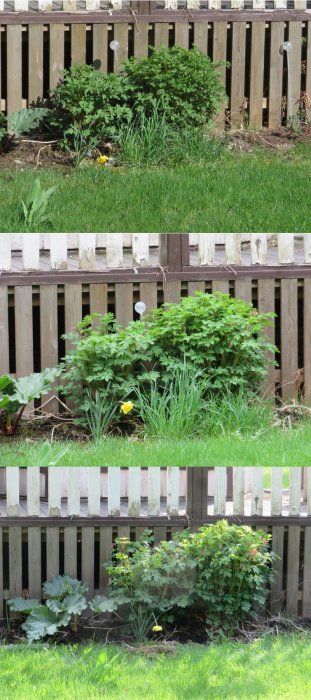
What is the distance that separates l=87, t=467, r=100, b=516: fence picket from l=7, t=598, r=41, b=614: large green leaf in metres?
0.71

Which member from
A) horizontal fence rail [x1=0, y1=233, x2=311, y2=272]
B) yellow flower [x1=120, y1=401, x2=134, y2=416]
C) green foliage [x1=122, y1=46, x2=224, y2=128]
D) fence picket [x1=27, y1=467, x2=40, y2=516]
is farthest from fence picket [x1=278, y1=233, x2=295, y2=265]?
fence picket [x1=27, y1=467, x2=40, y2=516]

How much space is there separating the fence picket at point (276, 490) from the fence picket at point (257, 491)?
82 millimetres

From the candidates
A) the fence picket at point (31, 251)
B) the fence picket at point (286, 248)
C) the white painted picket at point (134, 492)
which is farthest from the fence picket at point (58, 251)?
the fence picket at point (286, 248)

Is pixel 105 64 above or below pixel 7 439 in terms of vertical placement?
above

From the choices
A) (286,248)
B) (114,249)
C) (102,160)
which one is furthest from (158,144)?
(286,248)

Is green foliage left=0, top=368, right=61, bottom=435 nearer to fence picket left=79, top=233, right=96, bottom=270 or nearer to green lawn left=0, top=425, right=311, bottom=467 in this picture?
green lawn left=0, top=425, right=311, bottom=467

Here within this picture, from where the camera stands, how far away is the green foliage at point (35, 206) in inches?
273

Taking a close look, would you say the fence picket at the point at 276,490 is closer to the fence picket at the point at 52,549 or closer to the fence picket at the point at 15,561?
the fence picket at the point at 52,549

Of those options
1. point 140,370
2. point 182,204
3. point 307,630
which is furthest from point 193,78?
point 307,630

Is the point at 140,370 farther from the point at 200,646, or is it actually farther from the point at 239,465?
the point at 200,646

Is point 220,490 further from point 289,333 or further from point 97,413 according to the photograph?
point 289,333

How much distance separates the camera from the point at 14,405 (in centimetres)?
699

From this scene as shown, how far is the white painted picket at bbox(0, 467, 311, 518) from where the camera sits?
7.17m

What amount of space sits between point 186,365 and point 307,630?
77.6 inches
